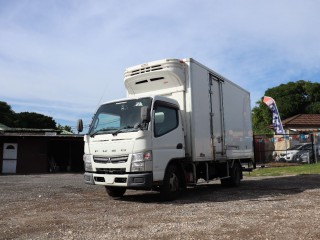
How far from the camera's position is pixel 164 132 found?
30.9ft

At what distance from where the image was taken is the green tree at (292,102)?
53906mm

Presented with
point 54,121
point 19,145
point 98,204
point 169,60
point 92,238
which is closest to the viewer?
point 92,238

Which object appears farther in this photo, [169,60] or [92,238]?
[169,60]

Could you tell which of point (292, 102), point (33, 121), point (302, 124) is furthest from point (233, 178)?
point (33, 121)

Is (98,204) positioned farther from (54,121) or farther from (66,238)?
(54,121)

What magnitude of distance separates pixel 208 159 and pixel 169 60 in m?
3.17

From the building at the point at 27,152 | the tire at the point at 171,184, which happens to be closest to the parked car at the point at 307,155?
the building at the point at 27,152

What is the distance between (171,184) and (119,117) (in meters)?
2.19

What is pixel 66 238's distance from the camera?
5746mm

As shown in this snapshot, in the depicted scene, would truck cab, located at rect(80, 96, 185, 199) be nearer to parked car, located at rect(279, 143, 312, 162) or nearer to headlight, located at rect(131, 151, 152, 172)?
headlight, located at rect(131, 151, 152, 172)

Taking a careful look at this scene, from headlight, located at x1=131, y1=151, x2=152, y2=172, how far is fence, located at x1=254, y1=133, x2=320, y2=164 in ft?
58.6

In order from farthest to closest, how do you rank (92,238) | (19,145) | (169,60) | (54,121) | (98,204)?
(54,121)
(19,145)
(169,60)
(98,204)
(92,238)

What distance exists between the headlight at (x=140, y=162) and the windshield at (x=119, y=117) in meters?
0.64

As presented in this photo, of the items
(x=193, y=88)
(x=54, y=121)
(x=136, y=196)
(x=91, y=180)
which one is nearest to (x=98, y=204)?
(x=91, y=180)
